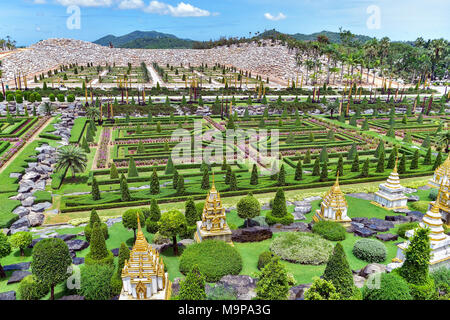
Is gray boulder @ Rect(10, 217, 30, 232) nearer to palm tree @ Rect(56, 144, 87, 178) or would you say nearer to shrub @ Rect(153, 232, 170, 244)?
palm tree @ Rect(56, 144, 87, 178)

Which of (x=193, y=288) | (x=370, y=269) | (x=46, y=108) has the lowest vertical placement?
(x=370, y=269)

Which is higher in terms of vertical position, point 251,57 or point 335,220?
point 251,57

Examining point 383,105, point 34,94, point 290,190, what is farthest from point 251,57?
point 290,190

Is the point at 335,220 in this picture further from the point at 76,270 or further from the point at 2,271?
the point at 2,271

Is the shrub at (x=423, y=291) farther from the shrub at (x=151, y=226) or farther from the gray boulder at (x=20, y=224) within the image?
the gray boulder at (x=20, y=224)

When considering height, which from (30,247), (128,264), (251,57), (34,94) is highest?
(251,57)

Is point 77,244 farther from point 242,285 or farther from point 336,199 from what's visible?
point 336,199

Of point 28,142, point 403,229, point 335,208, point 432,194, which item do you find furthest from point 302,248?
point 28,142
